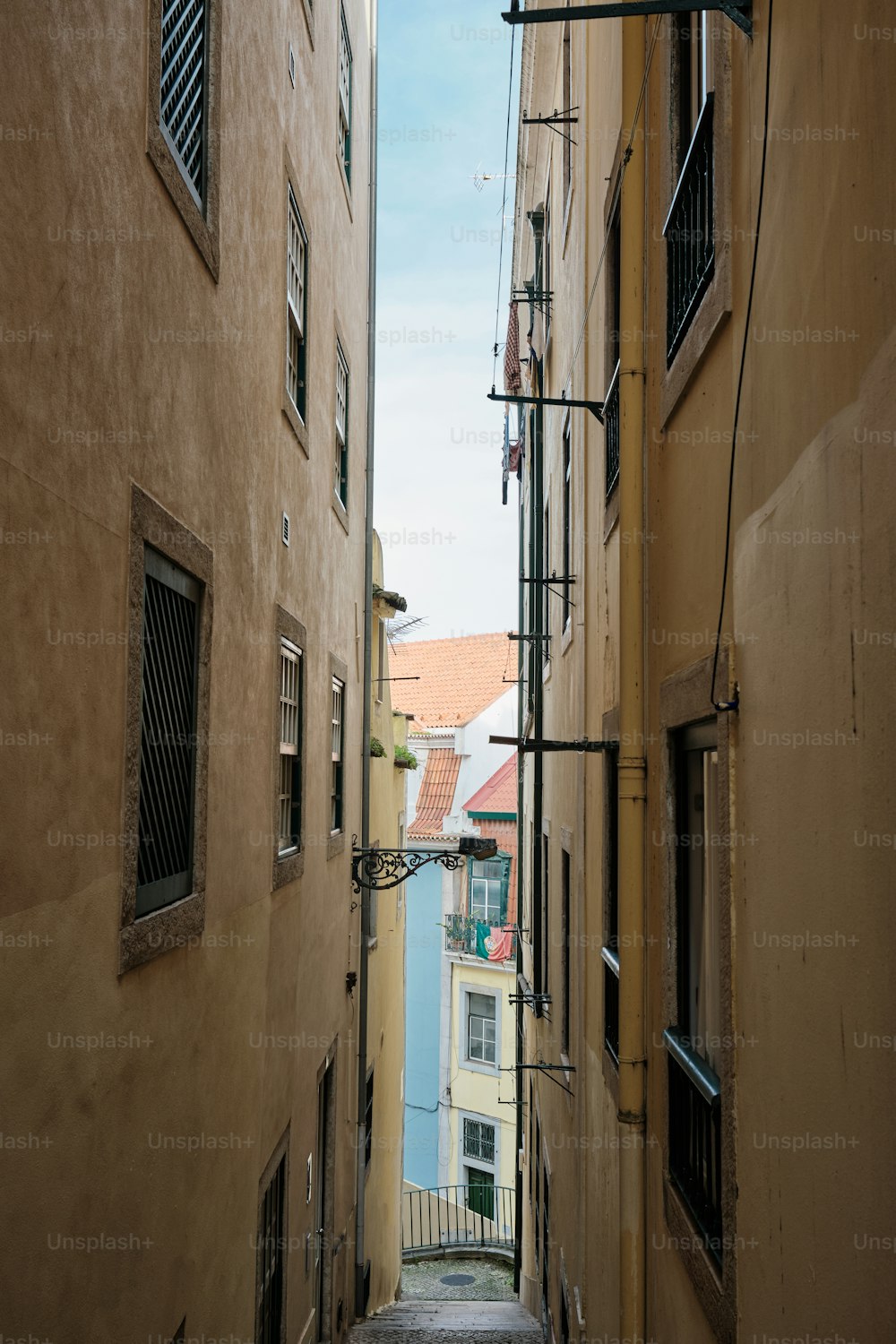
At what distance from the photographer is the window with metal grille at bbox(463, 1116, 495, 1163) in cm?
2664

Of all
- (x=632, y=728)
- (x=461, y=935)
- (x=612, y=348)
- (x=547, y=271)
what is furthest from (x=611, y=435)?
(x=461, y=935)

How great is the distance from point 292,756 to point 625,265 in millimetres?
4769

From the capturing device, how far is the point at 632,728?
5617mm

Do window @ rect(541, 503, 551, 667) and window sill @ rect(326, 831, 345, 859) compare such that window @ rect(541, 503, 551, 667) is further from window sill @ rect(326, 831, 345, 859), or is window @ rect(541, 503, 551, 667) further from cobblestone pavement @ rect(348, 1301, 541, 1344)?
cobblestone pavement @ rect(348, 1301, 541, 1344)

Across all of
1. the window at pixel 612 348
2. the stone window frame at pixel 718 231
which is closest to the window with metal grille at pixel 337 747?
the window at pixel 612 348

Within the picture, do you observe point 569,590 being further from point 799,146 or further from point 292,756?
point 799,146

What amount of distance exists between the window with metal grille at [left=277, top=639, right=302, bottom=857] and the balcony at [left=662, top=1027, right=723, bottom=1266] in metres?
4.02

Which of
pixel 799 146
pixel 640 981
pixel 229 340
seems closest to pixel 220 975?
pixel 640 981

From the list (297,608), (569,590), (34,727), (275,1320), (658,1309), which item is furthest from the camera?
(569,590)

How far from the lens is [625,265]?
5.80 metres

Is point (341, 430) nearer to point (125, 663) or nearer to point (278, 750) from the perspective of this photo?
point (278, 750)

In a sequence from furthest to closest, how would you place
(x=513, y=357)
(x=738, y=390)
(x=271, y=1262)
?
1. (x=513, y=357)
2. (x=271, y=1262)
3. (x=738, y=390)

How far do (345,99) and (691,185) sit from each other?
9.21 m

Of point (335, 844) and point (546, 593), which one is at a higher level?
point (546, 593)
